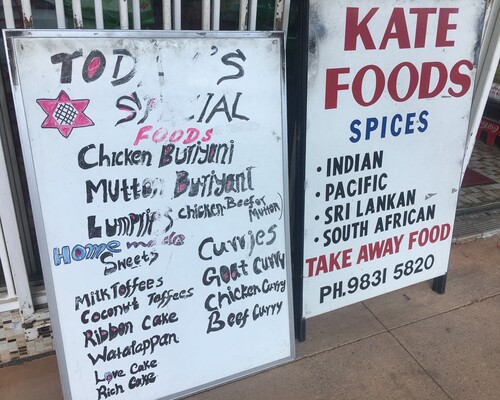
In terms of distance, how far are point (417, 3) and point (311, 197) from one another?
1.11 meters

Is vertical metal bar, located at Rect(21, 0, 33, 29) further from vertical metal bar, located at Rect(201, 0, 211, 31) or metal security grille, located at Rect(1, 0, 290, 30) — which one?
vertical metal bar, located at Rect(201, 0, 211, 31)

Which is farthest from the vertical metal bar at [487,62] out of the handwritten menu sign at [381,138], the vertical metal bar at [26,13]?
the vertical metal bar at [26,13]

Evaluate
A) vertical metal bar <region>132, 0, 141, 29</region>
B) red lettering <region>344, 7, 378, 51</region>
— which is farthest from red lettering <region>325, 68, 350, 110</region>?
vertical metal bar <region>132, 0, 141, 29</region>

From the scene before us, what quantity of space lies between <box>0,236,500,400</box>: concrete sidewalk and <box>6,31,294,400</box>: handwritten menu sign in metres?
0.31

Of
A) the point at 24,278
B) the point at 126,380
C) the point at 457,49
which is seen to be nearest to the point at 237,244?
the point at 126,380

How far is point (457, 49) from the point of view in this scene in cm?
255

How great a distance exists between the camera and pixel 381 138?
2.53 m

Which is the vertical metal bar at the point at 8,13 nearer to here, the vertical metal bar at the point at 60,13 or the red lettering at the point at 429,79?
the vertical metal bar at the point at 60,13

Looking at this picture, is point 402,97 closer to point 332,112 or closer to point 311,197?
point 332,112

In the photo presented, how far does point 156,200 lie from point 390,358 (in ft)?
5.39

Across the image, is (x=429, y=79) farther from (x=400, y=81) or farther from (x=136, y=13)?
(x=136, y=13)

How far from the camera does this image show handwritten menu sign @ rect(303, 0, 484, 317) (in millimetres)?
2275

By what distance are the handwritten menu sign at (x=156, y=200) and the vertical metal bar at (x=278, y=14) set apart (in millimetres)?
Answer: 239

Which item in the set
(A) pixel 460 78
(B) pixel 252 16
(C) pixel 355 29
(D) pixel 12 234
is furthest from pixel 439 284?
(D) pixel 12 234
